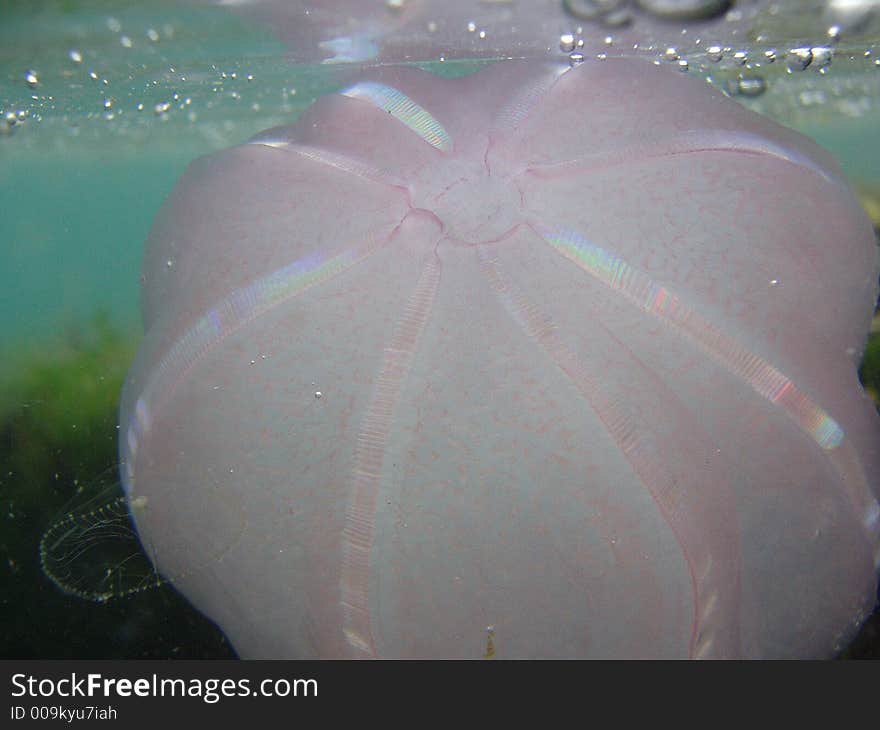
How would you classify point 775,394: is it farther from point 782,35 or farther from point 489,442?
point 782,35

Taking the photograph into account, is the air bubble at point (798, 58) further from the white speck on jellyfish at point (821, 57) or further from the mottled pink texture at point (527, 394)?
the mottled pink texture at point (527, 394)

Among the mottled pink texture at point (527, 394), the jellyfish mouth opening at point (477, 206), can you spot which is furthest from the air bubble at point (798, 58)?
the jellyfish mouth opening at point (477, 206)

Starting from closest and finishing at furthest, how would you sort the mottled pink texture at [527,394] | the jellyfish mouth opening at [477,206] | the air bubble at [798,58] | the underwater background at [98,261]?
the mottled pink texture at [527,394] < the jellyfish mouth opening at [477,206] < the underwater background at [98,261] < the air bubble at [798,58]

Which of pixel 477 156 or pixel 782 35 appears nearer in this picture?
pixel 477 156

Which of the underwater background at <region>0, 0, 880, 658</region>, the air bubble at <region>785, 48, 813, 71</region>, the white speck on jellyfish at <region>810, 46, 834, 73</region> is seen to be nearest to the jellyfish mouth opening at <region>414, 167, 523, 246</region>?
the underwater background at <region>0, 0, 880, 658</region>

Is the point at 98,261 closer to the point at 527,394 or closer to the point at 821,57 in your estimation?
the point at 527,394

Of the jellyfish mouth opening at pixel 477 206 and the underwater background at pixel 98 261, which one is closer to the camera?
the jellyfish mouth opening at pixel 477 206
